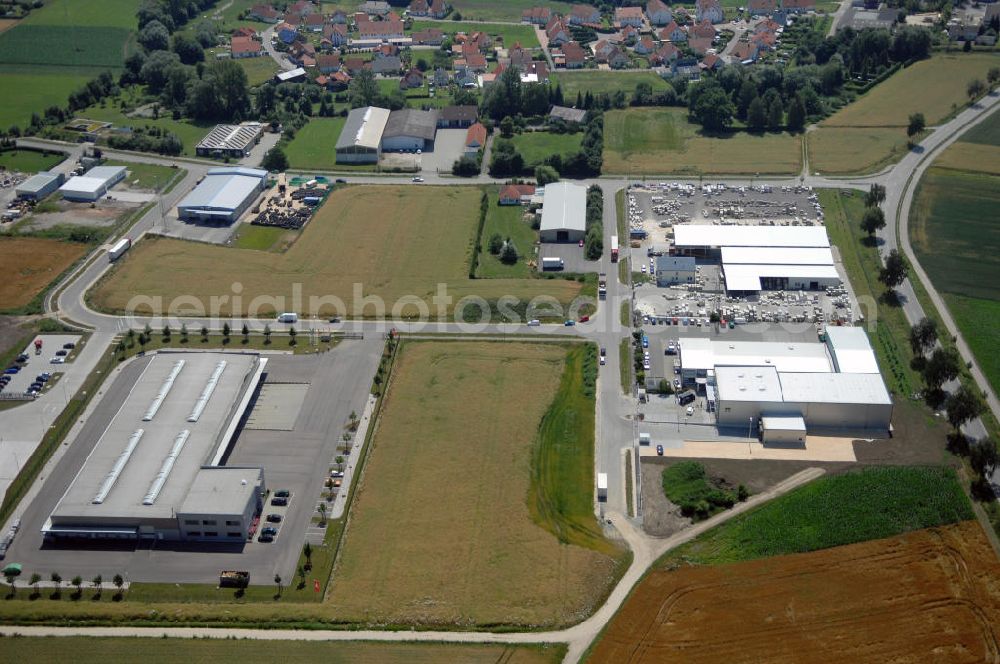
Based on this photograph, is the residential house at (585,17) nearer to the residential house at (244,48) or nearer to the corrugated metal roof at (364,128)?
the corrugated metal roof at (364,128)

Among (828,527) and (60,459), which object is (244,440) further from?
(828,527)

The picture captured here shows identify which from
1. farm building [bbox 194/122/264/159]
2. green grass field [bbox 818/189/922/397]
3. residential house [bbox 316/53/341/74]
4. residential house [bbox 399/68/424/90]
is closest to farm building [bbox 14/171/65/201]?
farm building [bbox 194/122/264/159]

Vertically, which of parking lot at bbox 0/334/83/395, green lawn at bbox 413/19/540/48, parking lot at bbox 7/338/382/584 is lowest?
green lawn at bbox 413/19/540/48

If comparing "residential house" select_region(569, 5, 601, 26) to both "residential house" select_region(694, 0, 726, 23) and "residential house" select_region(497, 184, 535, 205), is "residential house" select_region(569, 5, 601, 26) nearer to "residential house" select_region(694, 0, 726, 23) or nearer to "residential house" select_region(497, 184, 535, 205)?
"residential house" select_region(694, 0, 726, 23)

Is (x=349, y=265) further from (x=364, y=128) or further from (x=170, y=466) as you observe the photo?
(x=364, y=128)

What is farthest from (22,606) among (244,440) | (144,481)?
(244,440)
